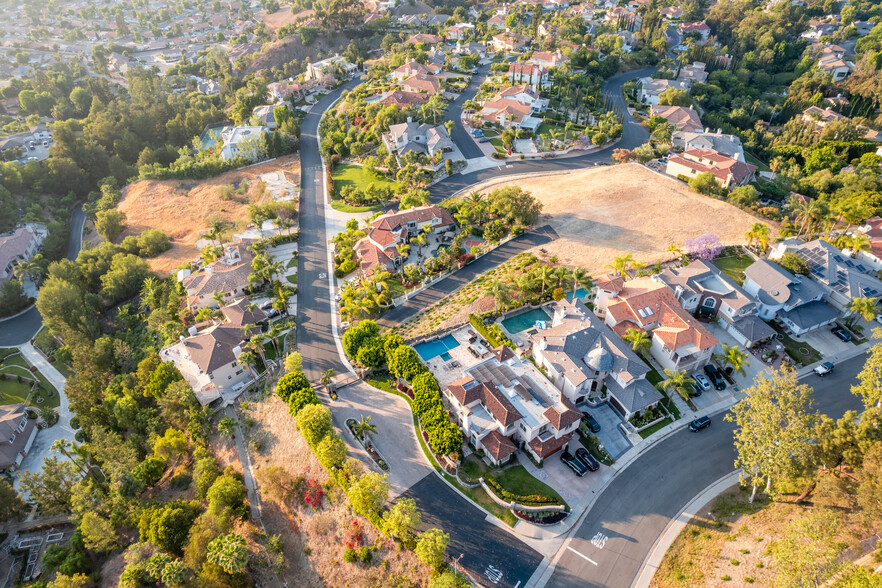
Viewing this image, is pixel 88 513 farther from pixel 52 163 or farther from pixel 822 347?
pixel 52 163

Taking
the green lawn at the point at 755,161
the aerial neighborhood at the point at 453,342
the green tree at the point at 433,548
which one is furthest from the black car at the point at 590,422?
the green lawn at the point at 755,161

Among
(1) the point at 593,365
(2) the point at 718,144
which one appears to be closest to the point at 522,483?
(1) the point at 593,365

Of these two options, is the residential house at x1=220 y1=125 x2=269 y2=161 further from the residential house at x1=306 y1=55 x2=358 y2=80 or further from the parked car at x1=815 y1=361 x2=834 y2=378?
the parked car at x1=815 y1=361 x2=834 y2=378

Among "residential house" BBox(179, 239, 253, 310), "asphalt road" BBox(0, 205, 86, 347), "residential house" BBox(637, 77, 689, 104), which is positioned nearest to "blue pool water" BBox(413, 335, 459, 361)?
"residential house" BBox(179, 239, 253, 310)

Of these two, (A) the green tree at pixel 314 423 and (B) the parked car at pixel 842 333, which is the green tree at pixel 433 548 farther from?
(B) the parked car at pixel 842 333

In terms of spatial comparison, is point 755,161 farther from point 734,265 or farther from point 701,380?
point 701,380

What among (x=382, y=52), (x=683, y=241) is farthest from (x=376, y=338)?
(x=382, y=52)
